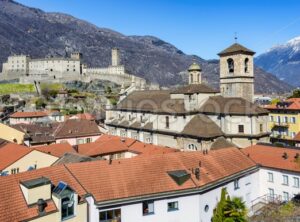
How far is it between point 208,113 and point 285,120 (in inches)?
1009

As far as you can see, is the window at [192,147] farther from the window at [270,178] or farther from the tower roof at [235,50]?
the tower roof at [235,50]

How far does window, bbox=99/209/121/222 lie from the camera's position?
19.8 metres

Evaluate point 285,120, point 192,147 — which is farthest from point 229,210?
point 285,120

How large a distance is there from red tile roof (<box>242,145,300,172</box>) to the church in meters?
6.26

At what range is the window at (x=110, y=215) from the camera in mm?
19844

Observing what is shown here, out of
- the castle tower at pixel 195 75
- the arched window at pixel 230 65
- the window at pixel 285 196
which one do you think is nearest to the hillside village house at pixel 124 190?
the window at pixel 285 196

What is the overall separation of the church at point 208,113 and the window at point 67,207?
2471 centimetres

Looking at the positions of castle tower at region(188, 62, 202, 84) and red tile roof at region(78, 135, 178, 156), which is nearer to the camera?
red tile roof at region(78, 135, 178, 156)

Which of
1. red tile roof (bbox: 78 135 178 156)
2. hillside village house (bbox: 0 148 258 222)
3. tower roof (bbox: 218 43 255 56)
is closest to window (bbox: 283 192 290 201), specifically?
hillside village house (bbox: 0 148 258 222)

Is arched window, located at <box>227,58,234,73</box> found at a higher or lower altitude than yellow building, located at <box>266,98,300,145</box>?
higher

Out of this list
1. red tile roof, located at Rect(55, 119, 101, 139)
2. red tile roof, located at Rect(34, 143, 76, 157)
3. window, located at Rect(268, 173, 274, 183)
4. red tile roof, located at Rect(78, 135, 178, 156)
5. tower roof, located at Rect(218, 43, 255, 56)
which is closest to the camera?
window, located at Rect(268, 173, 274, 183)

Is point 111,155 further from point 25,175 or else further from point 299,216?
point 299,216

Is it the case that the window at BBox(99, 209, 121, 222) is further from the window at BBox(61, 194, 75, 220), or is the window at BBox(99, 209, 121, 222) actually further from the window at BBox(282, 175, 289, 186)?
the window at BBox(282, 175, 289, 186)

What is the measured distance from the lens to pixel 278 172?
29844mm
